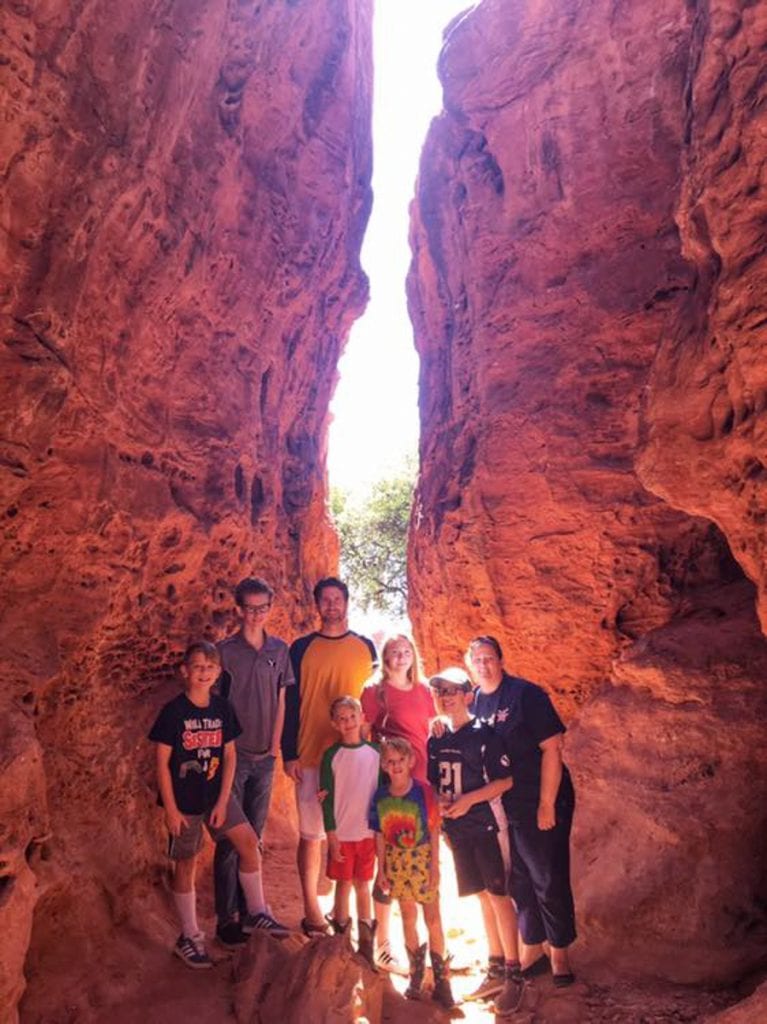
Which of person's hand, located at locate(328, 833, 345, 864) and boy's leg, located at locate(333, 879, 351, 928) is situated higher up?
person's hand, located at locate(328, 833, 345, 864)

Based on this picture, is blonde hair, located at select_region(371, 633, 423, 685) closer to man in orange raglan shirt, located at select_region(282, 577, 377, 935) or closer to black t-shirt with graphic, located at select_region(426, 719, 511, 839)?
man in orange raglan shirt, located at select_region(282, 577, 377, 935)

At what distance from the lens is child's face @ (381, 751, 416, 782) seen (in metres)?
4.62

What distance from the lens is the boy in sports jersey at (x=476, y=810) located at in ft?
15.3

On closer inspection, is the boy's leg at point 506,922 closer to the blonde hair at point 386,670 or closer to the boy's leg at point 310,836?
the boy's leg at point 310,836

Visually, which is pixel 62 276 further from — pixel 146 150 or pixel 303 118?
pixel 303 118

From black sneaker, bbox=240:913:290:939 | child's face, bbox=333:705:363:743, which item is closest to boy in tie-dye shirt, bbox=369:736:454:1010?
child's face, bbox=333:705:363:743

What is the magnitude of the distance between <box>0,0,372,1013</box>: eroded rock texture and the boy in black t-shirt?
2.41 ft

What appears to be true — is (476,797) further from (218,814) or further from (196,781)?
(196,781)

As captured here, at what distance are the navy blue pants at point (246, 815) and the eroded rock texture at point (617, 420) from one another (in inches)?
98.6

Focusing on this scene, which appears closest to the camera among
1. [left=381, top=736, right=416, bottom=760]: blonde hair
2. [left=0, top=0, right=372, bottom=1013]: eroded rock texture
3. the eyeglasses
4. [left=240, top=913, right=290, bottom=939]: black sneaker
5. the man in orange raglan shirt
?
[left=381, top=736, right=416, bottom=760]: blonde hair

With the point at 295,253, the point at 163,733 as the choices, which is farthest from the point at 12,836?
the point at 295,253

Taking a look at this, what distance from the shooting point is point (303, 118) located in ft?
30.3

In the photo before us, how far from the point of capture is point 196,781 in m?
4.86

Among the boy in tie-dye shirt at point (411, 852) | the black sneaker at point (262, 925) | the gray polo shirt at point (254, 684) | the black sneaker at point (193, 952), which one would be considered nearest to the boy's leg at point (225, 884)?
the black sneaker at point (262, 925)
